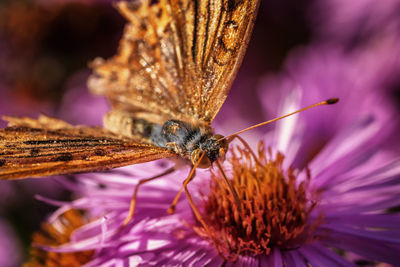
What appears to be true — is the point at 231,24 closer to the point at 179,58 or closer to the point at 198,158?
the point at 179,58

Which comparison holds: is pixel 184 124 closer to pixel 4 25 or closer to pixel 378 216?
pixel 378 216

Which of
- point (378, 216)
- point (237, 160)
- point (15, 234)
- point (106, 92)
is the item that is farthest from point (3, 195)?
point (378, 216)

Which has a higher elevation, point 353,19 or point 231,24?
point 353,19

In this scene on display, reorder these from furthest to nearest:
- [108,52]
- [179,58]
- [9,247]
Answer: [9,247]
[108,52]
[179,58]

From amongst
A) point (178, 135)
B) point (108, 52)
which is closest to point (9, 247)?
point (108, 52)

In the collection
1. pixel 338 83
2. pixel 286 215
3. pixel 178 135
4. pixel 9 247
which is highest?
pixel 338 83

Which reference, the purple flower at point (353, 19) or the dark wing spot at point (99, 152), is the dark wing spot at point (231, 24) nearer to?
the dark wing spot at point (99, 152)

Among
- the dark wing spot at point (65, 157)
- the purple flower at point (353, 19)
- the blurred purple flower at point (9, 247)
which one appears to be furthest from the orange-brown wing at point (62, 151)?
the purple flower at point (353, 19)
